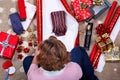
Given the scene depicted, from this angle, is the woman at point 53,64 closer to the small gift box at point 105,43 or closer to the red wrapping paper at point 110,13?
the small gift box at point 105,43

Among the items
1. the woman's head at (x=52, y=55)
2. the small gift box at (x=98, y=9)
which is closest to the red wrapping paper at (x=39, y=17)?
the small gift box at (x=98, y=9)

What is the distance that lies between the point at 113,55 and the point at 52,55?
0.55 meters

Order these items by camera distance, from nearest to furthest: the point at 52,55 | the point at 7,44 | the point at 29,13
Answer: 1. the point at 52,55
2. the point at 7,44
3. the point at 29,13

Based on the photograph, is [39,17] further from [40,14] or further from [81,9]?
[81,9]

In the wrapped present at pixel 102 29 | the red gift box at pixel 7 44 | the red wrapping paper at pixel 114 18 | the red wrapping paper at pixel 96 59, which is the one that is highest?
the red wrapping paper at pixel 114 18

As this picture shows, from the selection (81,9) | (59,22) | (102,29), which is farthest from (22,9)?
(102,29)

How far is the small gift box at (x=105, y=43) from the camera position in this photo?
1.52m

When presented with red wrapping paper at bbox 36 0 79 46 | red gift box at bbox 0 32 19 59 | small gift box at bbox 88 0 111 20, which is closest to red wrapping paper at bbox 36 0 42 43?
red wrapping paper at bbox 36 0 79 46

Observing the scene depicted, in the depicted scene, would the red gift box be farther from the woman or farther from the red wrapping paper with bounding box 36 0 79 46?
the woman

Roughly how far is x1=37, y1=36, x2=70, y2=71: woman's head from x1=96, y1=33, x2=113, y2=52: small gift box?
1.54 feet

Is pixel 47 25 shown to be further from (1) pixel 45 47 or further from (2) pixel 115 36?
(1) pixel 45 47

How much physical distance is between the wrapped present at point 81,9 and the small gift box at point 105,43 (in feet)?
0.48

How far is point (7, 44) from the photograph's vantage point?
150cm

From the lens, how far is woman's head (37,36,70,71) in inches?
41.9
